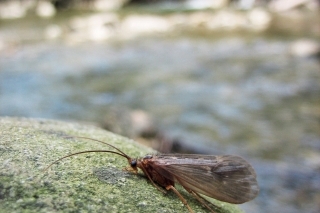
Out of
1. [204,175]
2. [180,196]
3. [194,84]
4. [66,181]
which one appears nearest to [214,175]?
[204,175]

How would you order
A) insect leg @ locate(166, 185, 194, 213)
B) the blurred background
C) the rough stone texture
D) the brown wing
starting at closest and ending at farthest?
the rough stone texture → insect leg @ locate(166, 185, 194, 213) → the brown wing → the blurred background

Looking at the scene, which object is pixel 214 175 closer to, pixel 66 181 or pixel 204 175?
pixel 204 175

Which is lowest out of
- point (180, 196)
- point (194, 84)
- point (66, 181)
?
point (194, 84)

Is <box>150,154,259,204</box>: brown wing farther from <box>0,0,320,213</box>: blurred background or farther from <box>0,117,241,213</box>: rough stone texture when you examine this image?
<box>0,0,320,213</box>: blurred background

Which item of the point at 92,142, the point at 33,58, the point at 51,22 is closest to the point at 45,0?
the point at 51,22

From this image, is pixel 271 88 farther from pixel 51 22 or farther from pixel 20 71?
pixel 51 22

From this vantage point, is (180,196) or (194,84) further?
(194,84)

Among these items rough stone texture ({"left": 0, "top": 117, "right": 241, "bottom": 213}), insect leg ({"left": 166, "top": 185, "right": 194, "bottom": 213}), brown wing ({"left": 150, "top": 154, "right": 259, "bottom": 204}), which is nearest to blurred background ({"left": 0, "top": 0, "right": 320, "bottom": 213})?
brown wing ({"left": 150, "top": 154, "right": 259, "bottom": 204})
